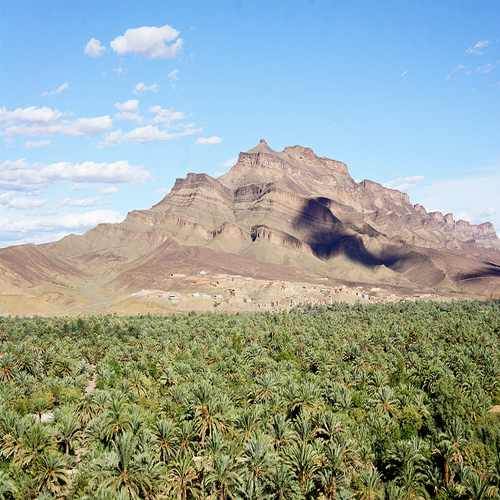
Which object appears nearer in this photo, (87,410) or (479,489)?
(479,489)

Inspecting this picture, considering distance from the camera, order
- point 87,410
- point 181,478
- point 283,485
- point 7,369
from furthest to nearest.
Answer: point 7,369 < point 87,410 < point 181,478 < point 283,485

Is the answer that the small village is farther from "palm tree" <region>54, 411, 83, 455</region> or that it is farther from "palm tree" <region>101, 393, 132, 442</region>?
"palm tree" <region>101, 393, 132, 442</region>

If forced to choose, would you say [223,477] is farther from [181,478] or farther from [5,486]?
[5,486]

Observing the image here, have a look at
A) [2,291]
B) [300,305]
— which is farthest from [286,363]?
[2,291]

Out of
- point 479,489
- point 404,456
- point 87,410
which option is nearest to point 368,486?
point 404,456

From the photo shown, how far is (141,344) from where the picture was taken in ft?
249

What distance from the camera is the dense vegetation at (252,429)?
28.4m

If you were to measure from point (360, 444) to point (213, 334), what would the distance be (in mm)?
53469

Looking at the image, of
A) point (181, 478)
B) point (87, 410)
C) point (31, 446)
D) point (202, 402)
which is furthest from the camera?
point (87, 410)

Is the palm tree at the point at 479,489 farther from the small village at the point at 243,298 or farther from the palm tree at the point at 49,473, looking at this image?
the small village at the point at 243,298

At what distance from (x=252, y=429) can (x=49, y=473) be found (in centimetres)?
1413

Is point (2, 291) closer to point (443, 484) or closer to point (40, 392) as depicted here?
point (40, 392)

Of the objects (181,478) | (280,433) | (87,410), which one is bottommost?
(181,478)

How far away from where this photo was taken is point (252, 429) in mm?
33062
